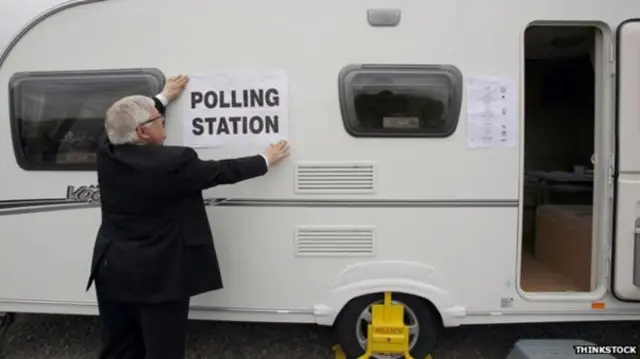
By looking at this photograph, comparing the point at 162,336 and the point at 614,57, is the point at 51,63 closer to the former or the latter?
the point at 162,336

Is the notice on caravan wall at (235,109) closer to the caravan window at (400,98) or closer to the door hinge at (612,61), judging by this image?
the caravan window at (400,98)

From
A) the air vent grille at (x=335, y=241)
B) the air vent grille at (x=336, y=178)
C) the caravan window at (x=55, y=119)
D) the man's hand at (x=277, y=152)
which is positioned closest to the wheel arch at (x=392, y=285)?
the air vent grille at (x=335, y=241)

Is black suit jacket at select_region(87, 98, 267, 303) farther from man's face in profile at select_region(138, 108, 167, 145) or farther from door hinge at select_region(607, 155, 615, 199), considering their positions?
door hinge at select_region(607, 155, 615, 199)

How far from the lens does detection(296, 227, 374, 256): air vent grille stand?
136 inches

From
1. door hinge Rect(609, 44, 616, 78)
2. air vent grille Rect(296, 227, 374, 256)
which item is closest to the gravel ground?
air vent grille Rect(296, 227, 374, 256)

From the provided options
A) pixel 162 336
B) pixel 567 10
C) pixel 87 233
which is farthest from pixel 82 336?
pixel 567 10

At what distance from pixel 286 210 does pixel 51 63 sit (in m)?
1.83

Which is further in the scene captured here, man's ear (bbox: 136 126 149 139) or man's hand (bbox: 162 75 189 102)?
man's hand (bbox: 162 75 189 102)

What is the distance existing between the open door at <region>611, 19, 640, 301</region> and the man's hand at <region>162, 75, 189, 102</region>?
8.96 ft

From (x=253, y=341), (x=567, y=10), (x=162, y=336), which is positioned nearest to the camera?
(x=162, y=336)

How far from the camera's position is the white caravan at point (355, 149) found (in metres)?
3.41

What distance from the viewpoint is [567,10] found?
11.1ft

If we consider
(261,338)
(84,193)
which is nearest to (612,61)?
(261,338)

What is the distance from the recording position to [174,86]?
345 centimetres
